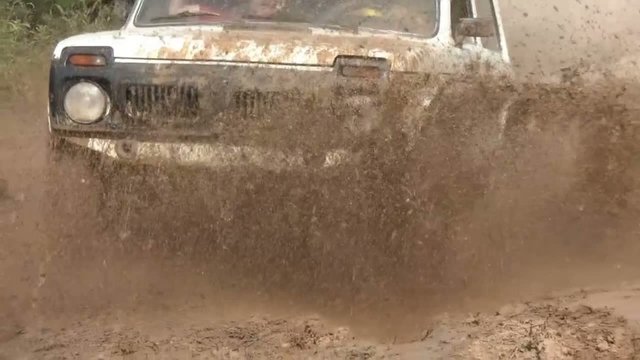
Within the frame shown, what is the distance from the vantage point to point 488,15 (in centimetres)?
568

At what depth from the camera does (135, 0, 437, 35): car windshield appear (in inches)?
170

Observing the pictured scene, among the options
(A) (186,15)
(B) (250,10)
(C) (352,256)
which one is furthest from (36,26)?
(C) (352,256)

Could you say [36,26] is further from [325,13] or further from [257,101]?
[257,101]

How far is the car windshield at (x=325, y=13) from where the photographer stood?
4.32 m

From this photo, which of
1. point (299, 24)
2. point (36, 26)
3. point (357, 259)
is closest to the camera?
point (357, 259)

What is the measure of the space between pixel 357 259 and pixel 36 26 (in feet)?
23.5

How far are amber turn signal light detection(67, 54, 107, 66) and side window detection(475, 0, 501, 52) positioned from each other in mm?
2149

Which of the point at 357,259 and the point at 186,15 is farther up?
the point at 186,15

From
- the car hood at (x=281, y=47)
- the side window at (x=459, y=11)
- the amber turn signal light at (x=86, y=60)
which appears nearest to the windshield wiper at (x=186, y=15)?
the car hood at (x=281, y=47)

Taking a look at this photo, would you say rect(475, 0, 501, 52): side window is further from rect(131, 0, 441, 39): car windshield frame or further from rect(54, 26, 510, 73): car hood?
rect(54, 26, 510, 73): car hood

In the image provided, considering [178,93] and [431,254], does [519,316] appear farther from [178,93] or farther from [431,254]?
[178,93]

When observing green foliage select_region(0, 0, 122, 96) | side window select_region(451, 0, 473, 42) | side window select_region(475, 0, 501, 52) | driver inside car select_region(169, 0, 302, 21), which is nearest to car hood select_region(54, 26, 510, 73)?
driver inside car select_region(169, 0, 302, 21)

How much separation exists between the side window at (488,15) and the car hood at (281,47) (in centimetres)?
102

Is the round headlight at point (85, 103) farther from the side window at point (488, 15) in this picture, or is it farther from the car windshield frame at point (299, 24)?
the side window at point (488, 15)
